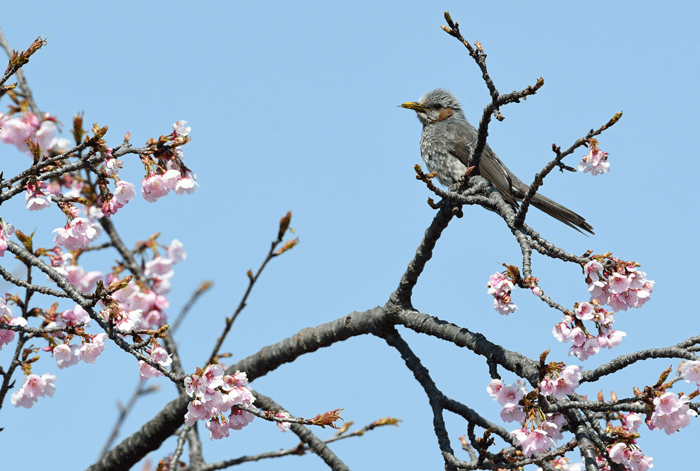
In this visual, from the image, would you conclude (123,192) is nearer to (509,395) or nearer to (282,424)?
(282,424)

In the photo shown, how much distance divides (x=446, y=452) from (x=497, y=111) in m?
1.93

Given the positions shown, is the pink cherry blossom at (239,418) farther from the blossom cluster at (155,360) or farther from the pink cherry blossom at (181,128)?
the pink cherry blossom at (181,128)

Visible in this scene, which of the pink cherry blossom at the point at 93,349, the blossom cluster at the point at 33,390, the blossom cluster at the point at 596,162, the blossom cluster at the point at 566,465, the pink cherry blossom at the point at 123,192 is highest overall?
the pink cherry blossom at the point at 123,192

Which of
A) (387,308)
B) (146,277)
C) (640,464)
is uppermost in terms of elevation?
(146,277)

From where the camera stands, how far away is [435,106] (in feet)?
28.6

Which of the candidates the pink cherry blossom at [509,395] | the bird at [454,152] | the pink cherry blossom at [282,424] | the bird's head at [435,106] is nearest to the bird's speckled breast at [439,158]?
the bird at [454,152]

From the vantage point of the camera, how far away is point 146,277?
247 inches

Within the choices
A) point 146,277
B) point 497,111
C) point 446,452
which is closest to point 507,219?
point 497,111

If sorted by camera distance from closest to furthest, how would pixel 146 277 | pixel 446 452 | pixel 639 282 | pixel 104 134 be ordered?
pixel 639 282, pixel 104 134, pixel 446 452, pixel 146 277

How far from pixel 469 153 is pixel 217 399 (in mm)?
4434

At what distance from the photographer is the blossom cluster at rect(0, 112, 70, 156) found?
5.14 meters

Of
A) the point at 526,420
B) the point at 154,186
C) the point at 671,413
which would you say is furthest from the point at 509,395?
the point at 154,186

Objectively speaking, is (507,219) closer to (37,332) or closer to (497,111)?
(497,111)

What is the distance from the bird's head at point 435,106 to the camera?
857 centimetres
